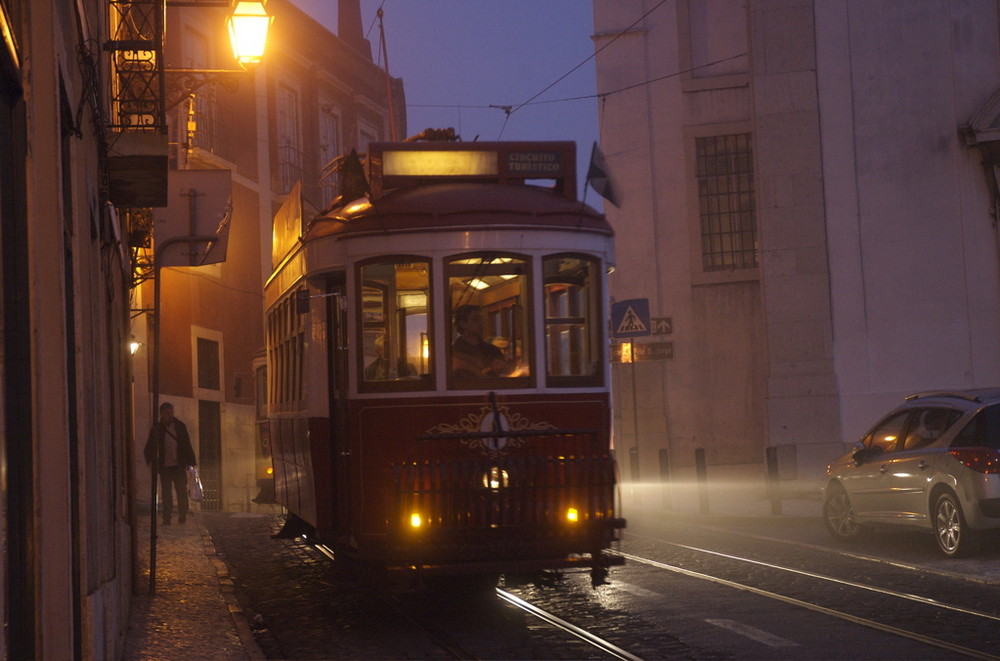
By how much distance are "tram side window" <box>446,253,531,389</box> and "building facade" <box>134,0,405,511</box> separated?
51.5 feet

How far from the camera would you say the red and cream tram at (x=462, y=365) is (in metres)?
9.12

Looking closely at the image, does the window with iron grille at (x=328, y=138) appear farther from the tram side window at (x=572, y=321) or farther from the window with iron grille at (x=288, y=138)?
the tram side window at (x=572, y=321)

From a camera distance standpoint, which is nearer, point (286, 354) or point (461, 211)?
point (461, 211)

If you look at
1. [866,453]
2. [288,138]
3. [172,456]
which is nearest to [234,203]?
[288,138]

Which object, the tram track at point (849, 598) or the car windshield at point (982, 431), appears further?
the car windshield at point (982, 431)

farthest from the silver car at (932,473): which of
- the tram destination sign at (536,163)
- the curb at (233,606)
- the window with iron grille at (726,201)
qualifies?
A: the window with iron grille at (726,201)

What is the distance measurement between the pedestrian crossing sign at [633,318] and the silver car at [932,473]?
542cm

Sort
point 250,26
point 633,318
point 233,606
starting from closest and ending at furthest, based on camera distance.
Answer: point 233,606, point 250,26, point 633,318

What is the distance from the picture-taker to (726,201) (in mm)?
28531

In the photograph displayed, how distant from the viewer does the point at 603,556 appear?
9320 mm

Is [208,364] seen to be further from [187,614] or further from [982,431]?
[982,431]

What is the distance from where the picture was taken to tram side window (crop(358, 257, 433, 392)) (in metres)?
9.73

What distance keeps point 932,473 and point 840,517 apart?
87.1 inches

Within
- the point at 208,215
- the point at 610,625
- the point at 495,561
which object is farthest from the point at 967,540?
the point at 208,215
